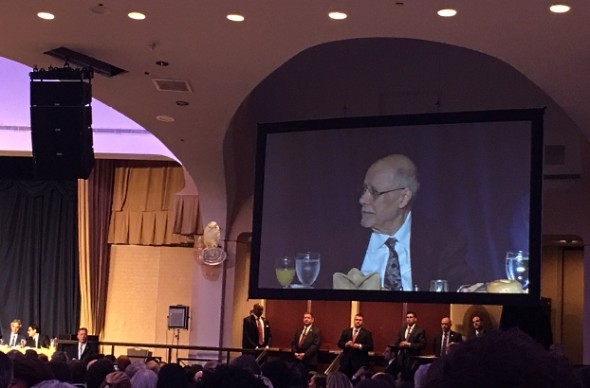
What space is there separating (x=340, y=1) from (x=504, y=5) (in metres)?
1.39

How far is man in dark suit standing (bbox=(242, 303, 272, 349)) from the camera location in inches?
557

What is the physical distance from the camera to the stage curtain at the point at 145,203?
651 inches

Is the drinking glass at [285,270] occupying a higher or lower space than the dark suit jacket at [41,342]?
higher

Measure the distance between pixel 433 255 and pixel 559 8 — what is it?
12.3 ft

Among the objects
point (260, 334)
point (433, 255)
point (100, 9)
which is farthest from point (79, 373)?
point (260, 334)

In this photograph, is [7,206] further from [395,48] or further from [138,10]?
[138,10]

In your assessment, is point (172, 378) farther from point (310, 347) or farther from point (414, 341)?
point (310, 347)

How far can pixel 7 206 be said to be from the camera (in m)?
18.1

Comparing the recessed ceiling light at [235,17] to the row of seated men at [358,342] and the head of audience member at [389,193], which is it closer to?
the head of audience member at [389,193]

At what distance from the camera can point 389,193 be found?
1146 cm

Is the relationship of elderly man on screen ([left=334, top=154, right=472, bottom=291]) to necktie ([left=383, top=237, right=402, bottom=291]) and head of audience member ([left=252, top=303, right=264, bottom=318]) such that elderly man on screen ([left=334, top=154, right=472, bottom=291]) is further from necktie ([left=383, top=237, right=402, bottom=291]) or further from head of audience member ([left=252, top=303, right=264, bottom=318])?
head of audience member ([left=252, top=303, right=264, bottom=318])

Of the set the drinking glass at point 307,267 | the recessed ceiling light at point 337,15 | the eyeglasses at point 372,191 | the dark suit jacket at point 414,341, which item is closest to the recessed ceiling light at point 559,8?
the recessed ceiling light at point 337,15

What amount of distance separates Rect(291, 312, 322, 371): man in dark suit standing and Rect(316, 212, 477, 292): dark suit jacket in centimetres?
224

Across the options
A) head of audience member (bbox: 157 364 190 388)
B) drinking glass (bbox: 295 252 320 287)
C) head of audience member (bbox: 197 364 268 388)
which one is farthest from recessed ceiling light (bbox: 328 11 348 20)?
head of audience member (bbox: 197 364 268 388)
